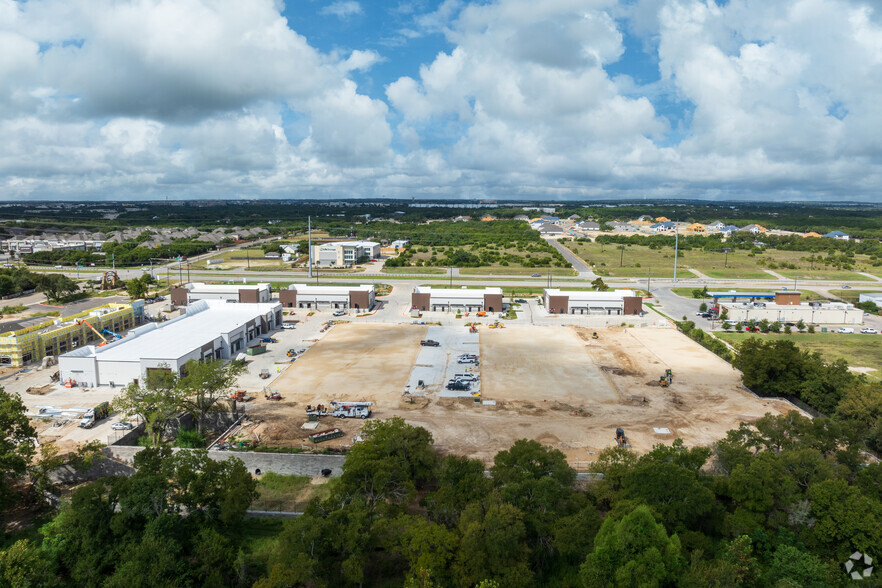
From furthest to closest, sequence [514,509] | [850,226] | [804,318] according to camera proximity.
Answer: [850,226], [804,318], [514,509]

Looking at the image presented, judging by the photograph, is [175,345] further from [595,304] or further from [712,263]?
[712,263]

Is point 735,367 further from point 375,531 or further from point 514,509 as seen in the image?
point 375,531

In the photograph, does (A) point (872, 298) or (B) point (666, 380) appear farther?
(A) point (872, 298)

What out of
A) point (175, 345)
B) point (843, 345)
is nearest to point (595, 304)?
point (843, 345)

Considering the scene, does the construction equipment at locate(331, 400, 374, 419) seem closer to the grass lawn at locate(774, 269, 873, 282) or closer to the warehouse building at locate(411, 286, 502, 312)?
the warehouse building at locate(411, 286, 502, 312)

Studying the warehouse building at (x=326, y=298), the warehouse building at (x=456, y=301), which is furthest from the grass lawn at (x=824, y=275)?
the warehouse building at (x=326, y=298)

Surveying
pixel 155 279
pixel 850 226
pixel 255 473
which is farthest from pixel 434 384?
pixel 850 226

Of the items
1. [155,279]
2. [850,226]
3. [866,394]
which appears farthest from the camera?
[850,226]
